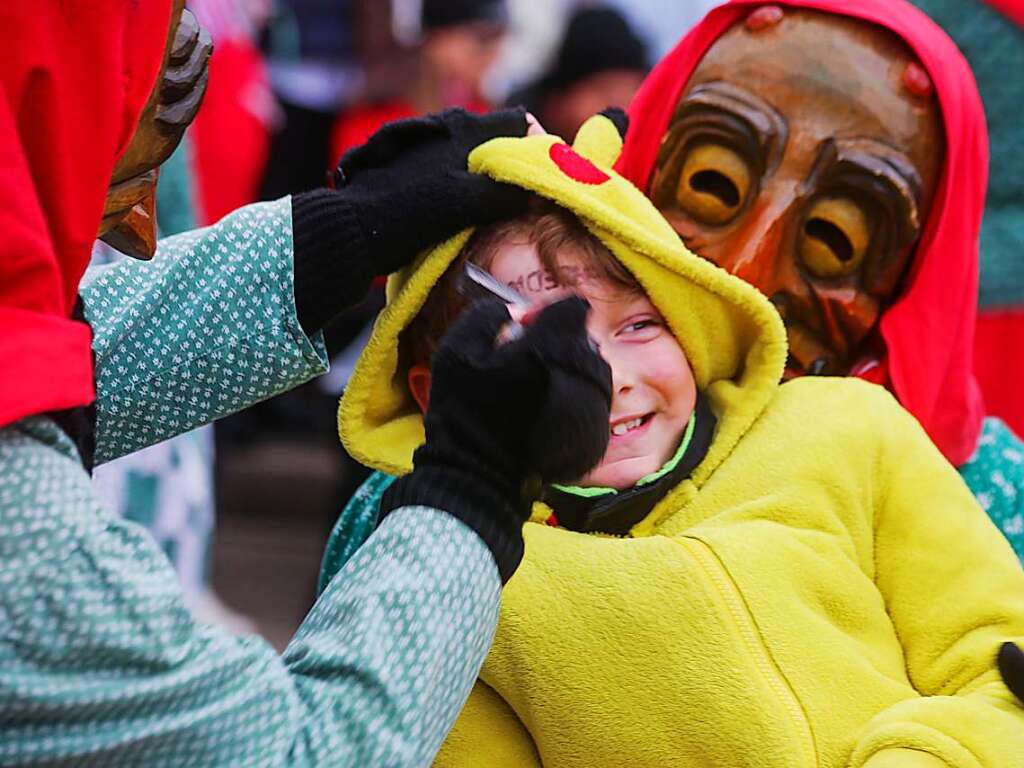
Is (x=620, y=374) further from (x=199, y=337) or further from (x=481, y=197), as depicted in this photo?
(x=199, y=337)

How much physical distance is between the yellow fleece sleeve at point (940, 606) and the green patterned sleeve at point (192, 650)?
0.50m

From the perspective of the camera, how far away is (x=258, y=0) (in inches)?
214

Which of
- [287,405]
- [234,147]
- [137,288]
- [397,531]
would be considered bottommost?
[287,405]

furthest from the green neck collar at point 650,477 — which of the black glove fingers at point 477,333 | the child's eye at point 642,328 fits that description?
the black glove fingers at point 477,333

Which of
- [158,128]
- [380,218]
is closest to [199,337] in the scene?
[380,218]

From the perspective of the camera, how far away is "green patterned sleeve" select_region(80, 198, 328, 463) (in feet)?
5.36

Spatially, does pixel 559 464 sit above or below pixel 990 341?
above

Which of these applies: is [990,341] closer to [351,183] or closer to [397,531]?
[351,183]

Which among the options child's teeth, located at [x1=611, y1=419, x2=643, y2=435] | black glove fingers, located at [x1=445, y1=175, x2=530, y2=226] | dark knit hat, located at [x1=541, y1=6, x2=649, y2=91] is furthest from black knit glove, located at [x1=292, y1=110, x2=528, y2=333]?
dark knit hat, located at [x1=541, y1=6, x2=649, y2=91]

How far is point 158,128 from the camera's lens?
134cm

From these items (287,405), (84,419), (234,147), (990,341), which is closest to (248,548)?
(287,405)

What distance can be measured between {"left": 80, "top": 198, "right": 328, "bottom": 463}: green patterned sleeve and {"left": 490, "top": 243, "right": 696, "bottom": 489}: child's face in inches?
10.0

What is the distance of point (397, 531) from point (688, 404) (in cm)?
60

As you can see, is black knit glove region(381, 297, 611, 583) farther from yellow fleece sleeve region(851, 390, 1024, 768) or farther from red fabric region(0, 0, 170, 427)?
yellow fleece sleeve region(851, 390, 1024, 768)
